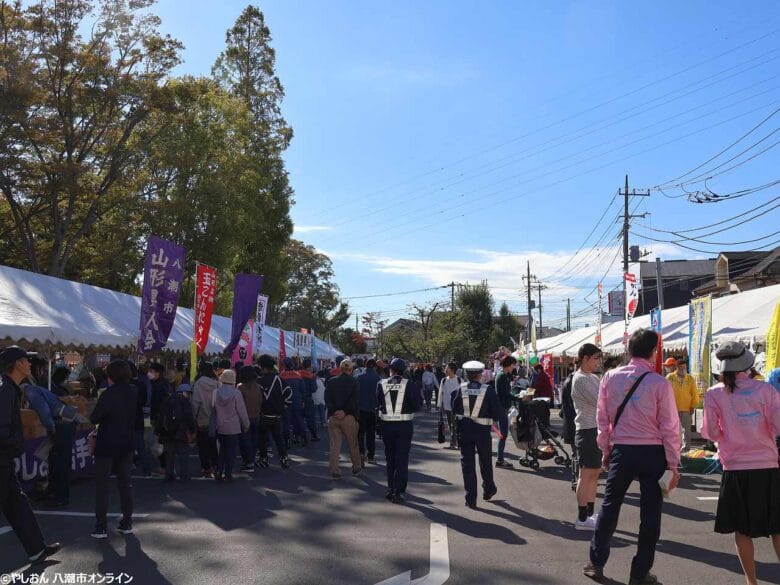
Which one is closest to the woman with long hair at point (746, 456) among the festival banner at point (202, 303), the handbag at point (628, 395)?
the handbag at point (628, 395)

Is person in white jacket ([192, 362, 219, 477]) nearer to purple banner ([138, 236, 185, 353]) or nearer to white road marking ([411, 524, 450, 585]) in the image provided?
purple banner ([138, 236, 185, 353])

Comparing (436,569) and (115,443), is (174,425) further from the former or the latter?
(436,569)

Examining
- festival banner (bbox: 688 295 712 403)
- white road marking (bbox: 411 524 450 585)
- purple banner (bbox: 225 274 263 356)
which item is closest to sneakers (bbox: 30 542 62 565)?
white road marking (bbox: 411 524 450 585)

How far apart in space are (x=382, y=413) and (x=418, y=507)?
128cm

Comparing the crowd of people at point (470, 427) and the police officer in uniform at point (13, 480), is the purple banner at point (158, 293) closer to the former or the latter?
the crowd of people at point (470, 427)

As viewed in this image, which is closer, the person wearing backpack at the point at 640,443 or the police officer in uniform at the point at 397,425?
the person wearing backpack at the point at 640,443

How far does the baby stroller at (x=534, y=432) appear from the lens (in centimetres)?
1139

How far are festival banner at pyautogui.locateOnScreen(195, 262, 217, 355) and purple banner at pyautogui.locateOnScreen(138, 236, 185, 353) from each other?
41.5 inches

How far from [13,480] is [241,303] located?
12269 mm

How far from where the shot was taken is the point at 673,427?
16.6 feet

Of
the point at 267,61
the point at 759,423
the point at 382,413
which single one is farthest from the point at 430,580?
the point at 267,61

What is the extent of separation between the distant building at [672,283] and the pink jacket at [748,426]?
1903 inches

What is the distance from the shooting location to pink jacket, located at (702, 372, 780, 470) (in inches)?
193

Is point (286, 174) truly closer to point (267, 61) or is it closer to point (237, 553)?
point (267, 61)
